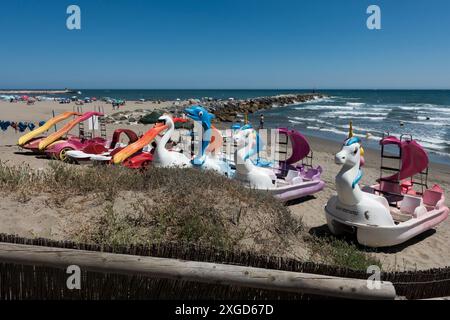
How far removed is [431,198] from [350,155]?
3.20 meters

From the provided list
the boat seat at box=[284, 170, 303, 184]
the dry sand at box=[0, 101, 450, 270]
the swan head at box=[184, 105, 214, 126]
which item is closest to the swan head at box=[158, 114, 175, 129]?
the swan head at box=[184, 105, 214, 126]

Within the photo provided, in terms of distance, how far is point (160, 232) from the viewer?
16.3 ft

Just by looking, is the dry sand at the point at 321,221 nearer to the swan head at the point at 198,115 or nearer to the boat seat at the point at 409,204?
the boat seat at the point at 409,204

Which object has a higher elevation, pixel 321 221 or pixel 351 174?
pixel 351 174

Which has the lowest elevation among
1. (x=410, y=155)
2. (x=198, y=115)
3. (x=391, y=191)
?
(x=391, y=191)

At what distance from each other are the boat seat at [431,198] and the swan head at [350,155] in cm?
287

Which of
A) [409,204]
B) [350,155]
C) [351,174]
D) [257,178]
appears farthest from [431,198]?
[257,178]

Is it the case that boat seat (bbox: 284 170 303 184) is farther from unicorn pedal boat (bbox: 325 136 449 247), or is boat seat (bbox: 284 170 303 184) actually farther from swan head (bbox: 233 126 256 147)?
unicorn pedal boat (bbox: 325 136 449 247)

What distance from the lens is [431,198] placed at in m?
8.82

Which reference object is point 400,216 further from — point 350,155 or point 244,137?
point 244,137

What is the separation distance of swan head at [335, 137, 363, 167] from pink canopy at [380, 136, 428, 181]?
135 cm
